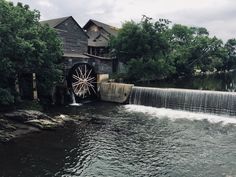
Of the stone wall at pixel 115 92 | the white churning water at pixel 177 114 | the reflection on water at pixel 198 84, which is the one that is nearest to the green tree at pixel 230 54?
the reflection on water at pixel 198 84

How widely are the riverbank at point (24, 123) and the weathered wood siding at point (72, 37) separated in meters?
15.8

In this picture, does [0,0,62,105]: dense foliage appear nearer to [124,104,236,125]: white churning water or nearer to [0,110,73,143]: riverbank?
[0,110,73,143]: riverbank

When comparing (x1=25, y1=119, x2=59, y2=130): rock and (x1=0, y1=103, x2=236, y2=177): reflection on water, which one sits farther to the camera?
(x1=25, y1=119, x2=59, y2=130): rock

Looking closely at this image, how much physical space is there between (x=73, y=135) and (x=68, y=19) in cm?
2094

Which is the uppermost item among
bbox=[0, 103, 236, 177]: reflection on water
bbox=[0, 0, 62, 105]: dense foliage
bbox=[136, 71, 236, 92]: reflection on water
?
bbox=[0, 0, 62, 105]: dense foliage

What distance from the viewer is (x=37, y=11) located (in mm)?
26688

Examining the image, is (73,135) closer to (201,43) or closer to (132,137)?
(132,137)

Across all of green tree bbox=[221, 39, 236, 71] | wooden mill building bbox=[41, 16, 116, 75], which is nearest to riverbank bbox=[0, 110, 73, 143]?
wooden mill building bbox=[41, 16, 116, 75]

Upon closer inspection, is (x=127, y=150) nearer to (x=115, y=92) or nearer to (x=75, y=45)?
(x=115, y=92)

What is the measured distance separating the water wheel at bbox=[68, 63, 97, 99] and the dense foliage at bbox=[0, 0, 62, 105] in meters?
3.42

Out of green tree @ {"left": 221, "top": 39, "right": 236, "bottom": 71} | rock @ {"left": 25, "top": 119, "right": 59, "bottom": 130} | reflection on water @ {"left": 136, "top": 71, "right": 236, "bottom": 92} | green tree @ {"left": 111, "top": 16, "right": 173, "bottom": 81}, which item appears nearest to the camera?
rock @ {"left": 25, "top": 119, "right": 59, "bottom": 130}

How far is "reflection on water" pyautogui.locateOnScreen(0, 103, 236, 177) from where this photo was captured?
48.5ft

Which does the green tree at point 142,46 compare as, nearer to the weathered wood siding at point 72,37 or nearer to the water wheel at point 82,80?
the weathered wood siding at point 72,37

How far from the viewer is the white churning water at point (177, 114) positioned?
81.1 ft
